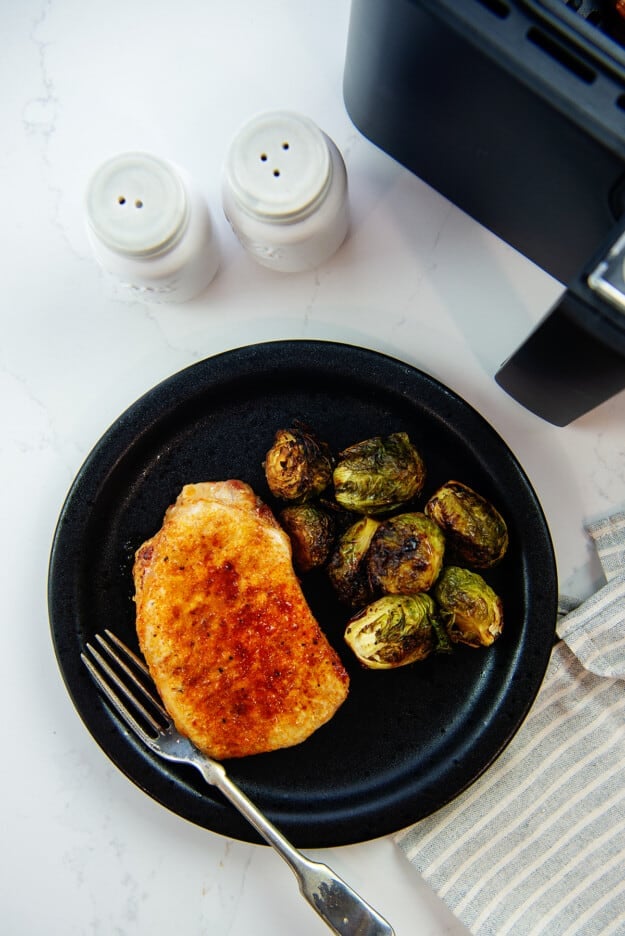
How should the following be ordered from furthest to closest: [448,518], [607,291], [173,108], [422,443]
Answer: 1. [173,108]
2. [422,443]
3. [448,518]
4. [607,291]

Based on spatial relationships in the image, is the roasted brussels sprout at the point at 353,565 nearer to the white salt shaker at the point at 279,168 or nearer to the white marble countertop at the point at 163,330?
the white marble countertop at the point at 163,330

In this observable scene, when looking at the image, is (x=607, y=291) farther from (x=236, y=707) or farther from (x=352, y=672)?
(x=236, y=707)

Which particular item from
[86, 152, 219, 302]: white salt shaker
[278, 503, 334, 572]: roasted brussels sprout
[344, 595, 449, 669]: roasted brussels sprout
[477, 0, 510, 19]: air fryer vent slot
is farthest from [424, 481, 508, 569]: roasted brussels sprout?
[477, 0, 510, 19]: air fryer vent slot

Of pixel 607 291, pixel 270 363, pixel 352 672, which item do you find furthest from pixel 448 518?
pixel 607 291

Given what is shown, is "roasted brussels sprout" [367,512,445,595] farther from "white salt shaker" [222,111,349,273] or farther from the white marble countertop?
"white salt shaker" [222,111,349,273]

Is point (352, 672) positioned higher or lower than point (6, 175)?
lower

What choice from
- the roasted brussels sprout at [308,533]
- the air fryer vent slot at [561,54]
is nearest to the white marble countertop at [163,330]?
the roasted brussels sprout at [308,533]

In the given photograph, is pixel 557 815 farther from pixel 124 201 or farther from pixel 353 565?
pixel 124 201
